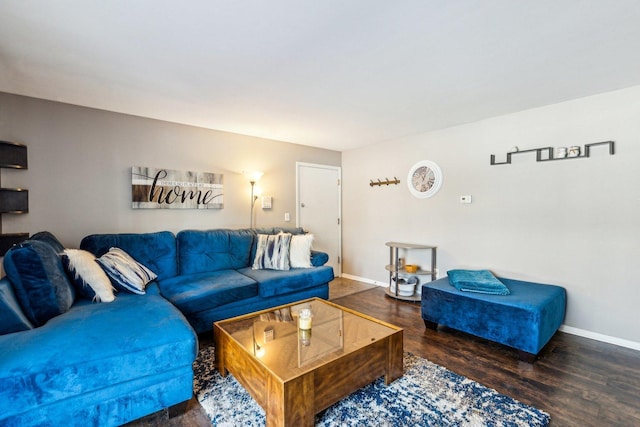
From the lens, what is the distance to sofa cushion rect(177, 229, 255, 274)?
3213 mm

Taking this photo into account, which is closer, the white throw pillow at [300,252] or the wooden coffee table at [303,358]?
the wooden coffee table at [303,358]

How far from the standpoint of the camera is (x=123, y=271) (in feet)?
7.99

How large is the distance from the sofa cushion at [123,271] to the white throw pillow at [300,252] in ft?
5.07

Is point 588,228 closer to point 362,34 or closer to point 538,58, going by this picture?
point 538,58

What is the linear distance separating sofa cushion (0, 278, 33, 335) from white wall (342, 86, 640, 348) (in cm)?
386

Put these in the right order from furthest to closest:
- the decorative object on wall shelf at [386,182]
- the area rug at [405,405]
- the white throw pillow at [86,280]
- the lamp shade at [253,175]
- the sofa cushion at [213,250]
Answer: the decorative object on wall shelf at [386,182]
the lamp shade at [253,175]
the sofa cushion at [213,250]
the white throw pillow at [86,280]
the area rug at [405,405]

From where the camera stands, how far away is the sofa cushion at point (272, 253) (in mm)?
3438

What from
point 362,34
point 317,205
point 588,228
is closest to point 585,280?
point 588,228

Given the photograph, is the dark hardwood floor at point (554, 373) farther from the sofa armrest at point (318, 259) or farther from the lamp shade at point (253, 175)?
the lamp shade at point (253, 175)

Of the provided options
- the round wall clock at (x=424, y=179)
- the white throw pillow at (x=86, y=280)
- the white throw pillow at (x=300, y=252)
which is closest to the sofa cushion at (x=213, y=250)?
the white throw pillow at (x=300, y=252)

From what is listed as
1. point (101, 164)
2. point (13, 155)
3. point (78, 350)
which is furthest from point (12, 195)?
point (78, 350)

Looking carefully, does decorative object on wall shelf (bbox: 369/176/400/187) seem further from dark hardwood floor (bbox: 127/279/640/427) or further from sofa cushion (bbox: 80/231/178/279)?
sofa cushion (bbox: 80/231/178/279)

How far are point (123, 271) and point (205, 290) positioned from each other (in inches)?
26.6

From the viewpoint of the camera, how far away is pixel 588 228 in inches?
107
